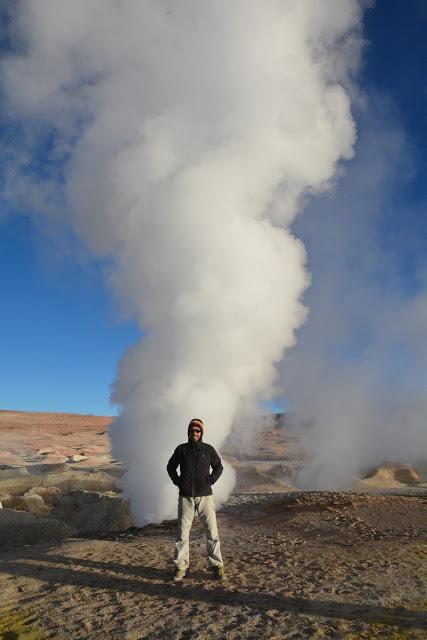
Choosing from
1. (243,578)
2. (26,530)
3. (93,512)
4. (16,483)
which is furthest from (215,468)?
(16,483)

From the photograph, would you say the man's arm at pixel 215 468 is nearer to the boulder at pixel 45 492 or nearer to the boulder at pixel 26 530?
the boulder at pixel 26 530

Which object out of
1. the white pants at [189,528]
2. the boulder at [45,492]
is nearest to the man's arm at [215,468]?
the white pants at [189,528]

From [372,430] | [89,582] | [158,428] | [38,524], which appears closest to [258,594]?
[89,582]

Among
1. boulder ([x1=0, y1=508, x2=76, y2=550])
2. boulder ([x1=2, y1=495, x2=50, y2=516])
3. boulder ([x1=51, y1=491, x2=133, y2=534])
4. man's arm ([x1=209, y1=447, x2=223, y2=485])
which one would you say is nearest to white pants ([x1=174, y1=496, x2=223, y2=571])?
man's arm ([x1=209, y1=447, x2=223, y2=485])

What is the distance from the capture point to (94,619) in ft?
14.2

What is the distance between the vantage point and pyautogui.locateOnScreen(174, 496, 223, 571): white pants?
5.35 m

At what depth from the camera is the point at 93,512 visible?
1222 cm

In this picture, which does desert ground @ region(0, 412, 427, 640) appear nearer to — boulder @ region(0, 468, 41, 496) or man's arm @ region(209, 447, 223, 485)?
man's arm @ region(209, 447, 223, 485)

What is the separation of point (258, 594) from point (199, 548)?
2.29 m

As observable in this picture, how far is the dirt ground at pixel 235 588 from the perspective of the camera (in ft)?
13.4

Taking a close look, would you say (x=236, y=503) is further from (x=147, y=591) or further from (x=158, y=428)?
(x=147, y=591)

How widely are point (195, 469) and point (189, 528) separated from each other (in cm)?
66

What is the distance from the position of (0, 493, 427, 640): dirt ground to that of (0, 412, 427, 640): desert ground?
15 millimetres

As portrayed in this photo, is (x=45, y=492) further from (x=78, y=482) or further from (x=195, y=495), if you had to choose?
(x=195, y=495)
